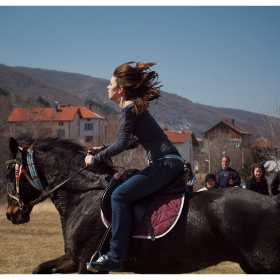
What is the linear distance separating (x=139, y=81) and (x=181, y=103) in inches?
7491

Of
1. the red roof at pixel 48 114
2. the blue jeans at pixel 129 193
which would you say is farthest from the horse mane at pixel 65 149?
the red roof at pixel 48 114

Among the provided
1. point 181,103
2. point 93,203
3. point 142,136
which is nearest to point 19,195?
point 93,203

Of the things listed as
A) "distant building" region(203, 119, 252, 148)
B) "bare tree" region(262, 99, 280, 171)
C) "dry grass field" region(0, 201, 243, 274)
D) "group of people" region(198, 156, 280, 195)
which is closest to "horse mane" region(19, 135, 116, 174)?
"dry grass field" region(0, 201, 243, 274)

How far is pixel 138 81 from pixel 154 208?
140 cm

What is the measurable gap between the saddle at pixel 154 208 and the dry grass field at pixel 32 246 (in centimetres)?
404

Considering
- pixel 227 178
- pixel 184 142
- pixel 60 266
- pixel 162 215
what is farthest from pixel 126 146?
pixel 184 142

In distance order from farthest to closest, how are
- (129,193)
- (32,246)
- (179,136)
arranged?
(179,136), (32,246), (129,193)

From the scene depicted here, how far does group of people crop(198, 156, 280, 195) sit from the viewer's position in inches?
410

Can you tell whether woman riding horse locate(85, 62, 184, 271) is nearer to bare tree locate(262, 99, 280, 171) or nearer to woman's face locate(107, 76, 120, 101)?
woman's face locate(107, 76, 120, 101)

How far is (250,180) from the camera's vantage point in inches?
430

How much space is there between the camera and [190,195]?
4.80 meters

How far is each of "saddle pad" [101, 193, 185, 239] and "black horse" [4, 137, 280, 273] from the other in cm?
7

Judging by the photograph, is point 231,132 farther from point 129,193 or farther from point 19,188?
point 129,193

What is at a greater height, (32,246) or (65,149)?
(65,149)
